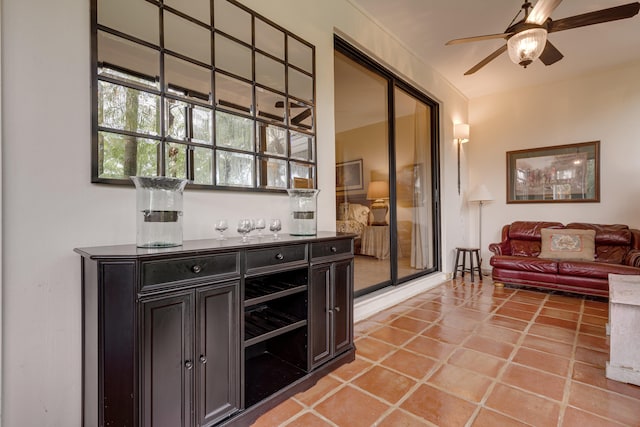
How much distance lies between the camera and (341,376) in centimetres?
197

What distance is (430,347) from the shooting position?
7.76ft

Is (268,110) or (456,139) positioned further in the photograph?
(456,139)

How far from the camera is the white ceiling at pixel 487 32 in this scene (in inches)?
115

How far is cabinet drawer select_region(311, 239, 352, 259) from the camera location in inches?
75.7

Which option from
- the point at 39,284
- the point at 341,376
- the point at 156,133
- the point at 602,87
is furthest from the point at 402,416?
the point at 602,87

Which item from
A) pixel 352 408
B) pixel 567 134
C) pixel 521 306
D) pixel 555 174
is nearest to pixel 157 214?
pixel 352 408

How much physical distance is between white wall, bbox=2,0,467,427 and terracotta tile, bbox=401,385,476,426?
5.53 feet

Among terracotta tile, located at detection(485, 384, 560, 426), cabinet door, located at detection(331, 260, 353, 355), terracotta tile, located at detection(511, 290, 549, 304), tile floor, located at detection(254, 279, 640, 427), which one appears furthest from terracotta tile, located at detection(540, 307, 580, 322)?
cabinet door, located at detection(331, 260, 353, 355)

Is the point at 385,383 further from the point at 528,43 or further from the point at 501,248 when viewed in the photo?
the point at 501,248

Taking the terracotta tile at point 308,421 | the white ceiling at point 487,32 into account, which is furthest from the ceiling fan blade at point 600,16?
the terracotta tile at point 308,421

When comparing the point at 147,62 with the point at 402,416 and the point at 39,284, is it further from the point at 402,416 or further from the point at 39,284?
the point at 402,416

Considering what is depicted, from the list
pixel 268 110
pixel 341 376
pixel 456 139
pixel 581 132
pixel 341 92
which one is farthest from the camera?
pixel 456 139

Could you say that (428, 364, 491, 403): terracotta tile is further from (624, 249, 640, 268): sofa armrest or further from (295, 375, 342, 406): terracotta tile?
(624, 249, 640, 268): sofa armrest

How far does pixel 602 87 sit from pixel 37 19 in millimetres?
6206
